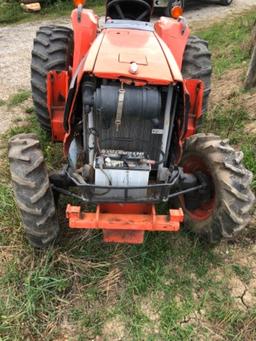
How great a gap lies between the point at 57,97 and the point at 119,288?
1.98m

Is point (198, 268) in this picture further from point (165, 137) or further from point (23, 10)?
point (23, 10)

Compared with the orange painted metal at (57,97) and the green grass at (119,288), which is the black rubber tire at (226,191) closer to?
the green grass at (119,288)

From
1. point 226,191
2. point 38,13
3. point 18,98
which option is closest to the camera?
point 226,191

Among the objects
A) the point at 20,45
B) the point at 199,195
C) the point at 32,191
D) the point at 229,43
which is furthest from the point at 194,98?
the point at 20,45

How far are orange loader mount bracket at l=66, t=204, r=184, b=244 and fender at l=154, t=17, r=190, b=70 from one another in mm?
1667

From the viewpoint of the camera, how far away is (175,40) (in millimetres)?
4223

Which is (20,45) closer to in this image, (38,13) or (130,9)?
(38,13)

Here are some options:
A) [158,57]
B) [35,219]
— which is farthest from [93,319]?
[158,57]

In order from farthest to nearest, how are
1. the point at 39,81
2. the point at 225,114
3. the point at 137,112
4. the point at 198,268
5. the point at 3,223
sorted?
the point at 225,114 → the point at 39,81 → the point at 3,223 → the point at 198,268 → the point at 137,112

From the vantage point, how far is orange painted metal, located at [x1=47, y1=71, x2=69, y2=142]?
4117 mm

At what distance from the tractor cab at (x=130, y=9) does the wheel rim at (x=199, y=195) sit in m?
1.79

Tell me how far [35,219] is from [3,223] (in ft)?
2.56

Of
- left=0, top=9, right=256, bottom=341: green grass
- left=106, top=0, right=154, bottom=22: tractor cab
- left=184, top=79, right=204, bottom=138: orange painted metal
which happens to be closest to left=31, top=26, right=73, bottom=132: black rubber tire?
left=106, top=0, right=154, bottom=22: tractor cab

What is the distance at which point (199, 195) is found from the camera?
369 centimetres
